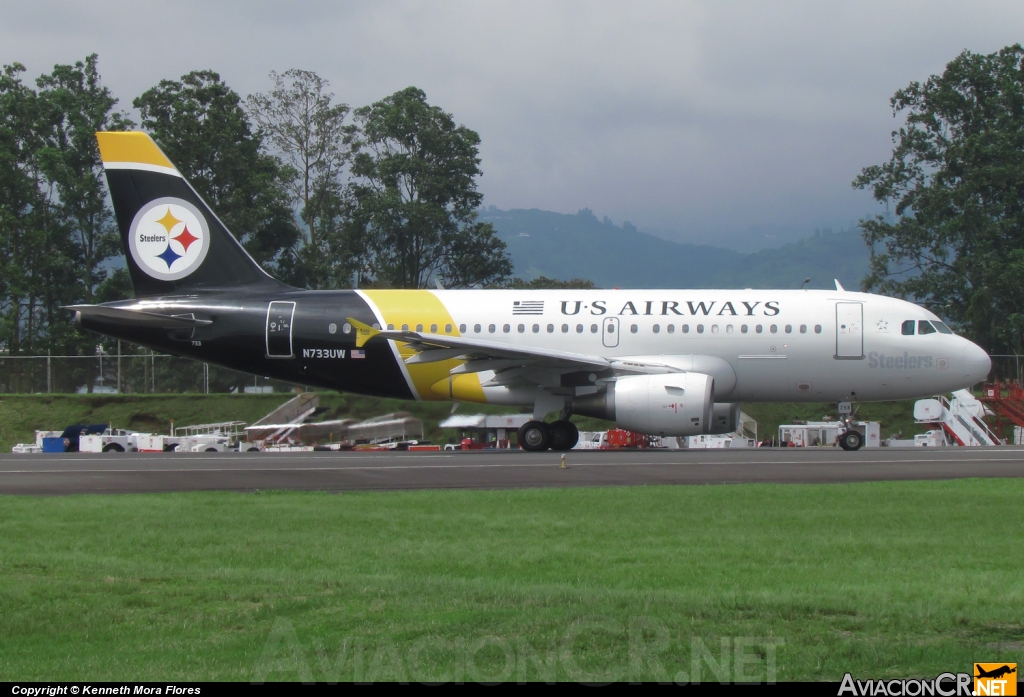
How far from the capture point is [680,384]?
69.9 feet

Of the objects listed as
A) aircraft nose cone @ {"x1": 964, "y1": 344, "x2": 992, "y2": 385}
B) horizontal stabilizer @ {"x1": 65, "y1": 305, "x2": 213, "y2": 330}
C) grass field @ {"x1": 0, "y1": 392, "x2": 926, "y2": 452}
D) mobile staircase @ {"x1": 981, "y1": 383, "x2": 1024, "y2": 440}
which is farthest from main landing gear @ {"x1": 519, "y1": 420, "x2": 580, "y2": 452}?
mobile staircase @ {"x1": 981, "y1": 383, "x2": 1024, "y2": 440}

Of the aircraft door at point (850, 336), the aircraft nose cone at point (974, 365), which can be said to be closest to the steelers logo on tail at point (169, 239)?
the aircraft door at point (850, 336)

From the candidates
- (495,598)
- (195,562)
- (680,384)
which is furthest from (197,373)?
(495,598)

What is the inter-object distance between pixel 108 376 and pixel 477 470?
23389mm

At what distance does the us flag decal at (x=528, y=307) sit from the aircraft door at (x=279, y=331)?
16.2 feet

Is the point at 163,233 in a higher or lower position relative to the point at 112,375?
higher

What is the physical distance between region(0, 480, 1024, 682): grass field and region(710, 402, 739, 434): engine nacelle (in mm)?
10594

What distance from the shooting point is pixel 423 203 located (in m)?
57.2

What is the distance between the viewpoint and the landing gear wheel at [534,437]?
76.3ft

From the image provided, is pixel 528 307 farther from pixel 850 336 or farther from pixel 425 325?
pixel 850 336

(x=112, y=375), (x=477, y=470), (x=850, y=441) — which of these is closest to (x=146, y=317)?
(x=477, y=470)

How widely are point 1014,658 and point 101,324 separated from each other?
22.6 metres

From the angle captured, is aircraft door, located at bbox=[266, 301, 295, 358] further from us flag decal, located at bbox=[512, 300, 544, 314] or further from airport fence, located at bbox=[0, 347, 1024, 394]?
airport fence, located at bbox=[0, 347, 1024, 394]

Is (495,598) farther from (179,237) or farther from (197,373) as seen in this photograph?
(197,373)
